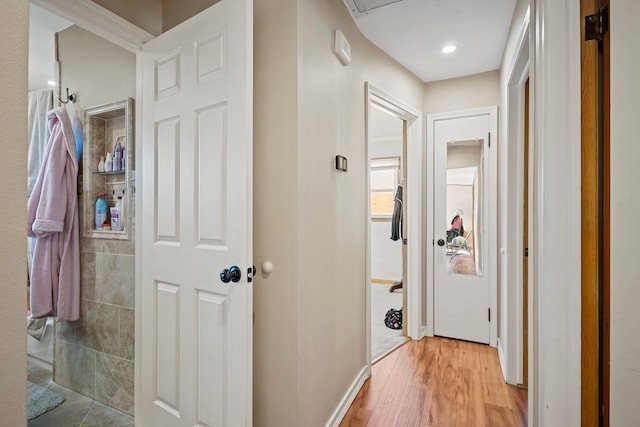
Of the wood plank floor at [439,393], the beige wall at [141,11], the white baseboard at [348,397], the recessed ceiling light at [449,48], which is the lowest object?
the wood plank floor at [439,393]

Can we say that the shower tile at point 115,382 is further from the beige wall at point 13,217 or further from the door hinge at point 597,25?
the door hinge at point 597,25

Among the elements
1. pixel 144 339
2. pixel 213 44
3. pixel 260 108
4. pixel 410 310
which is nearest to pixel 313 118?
pixel 260 108

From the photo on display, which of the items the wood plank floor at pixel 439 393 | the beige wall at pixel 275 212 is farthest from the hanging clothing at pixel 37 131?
the wood plank floor at pixel 439 393

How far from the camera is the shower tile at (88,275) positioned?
79.6 inches

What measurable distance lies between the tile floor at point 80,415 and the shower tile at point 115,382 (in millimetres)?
39

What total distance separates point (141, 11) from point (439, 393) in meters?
3.03

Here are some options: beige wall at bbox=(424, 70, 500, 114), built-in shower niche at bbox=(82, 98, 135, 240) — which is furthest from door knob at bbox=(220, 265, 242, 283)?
beige wall at bbox=(424, 70, 500, 114)

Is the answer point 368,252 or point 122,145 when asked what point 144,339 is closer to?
point 122,145

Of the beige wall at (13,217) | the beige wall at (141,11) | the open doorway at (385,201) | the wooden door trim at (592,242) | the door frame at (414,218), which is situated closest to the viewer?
the beige wall at (13,217)

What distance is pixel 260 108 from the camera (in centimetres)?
147

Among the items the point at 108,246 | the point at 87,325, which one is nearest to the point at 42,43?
the point at 108,246

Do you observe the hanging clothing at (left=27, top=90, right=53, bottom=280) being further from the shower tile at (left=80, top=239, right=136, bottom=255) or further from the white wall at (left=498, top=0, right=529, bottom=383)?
the white wall at (left=498, top=0, right=529, bottom=383)
